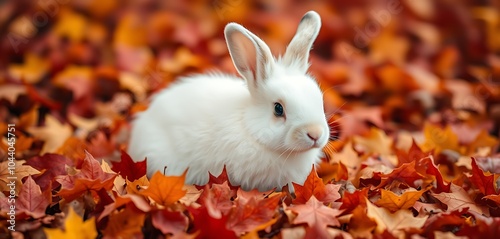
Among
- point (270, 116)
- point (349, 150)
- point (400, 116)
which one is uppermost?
point (270, 116)

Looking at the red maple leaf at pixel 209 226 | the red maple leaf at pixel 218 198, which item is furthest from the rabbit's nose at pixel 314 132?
the red maple leaf at pixel 209 226

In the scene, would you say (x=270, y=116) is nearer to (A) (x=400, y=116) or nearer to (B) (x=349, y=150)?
(B) (x=349, y=150)

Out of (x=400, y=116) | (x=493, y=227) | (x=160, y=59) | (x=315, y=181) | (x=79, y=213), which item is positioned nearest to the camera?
(x=493, y=227)

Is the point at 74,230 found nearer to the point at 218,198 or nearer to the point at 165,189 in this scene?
the point at 165,189

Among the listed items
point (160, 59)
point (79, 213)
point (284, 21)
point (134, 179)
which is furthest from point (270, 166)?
point (284, 21)

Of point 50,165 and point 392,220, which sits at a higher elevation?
point 50,165

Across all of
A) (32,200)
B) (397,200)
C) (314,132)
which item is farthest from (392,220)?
(32,200)
